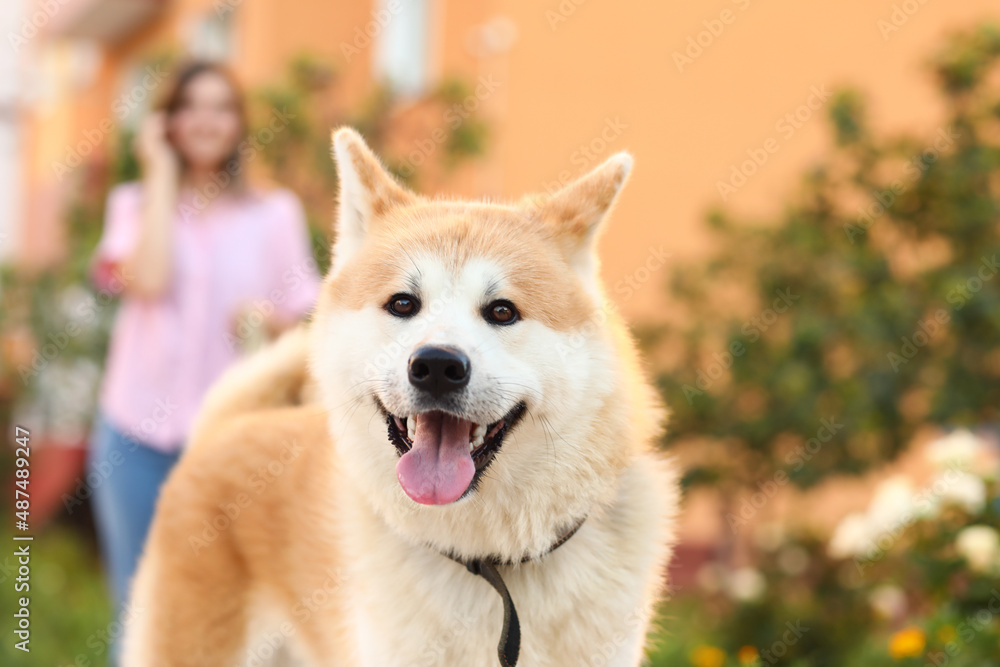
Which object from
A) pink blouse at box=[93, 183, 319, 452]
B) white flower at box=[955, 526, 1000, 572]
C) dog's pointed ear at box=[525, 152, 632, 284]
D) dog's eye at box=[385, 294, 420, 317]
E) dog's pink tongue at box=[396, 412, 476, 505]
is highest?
→ dog's pointed ear at box=[525, 152, 632, 284]

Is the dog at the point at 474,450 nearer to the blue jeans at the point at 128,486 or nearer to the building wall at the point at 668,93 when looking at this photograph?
the blue jeans at the point at 128,486

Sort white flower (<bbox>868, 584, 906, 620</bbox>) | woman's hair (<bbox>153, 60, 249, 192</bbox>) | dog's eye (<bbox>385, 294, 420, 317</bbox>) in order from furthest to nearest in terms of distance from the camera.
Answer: white flower (<bbox>868, 584, 906, 620</bbox>) < woman's hair (<bbox>153, 60, 249, 192</bbox>) < dog's eye (<bbox>385, 294, 420, 317</bbox>)

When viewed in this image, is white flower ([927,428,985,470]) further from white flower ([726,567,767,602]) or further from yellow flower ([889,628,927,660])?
white flower ([726,567,767,602])

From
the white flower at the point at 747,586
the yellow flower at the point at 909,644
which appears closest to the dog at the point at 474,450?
the yellow flower at the point at 909,644

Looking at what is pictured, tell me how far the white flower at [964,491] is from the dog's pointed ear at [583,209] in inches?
90.7

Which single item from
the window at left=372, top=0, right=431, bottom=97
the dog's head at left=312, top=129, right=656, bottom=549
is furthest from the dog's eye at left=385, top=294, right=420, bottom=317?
the window at left=372, top=0, right=431, bottom=97

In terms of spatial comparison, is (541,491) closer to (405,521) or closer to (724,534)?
(405,521)

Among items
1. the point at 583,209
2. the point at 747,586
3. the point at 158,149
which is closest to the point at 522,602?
the point at 583,209

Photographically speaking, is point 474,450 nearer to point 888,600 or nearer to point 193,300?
point 193,300

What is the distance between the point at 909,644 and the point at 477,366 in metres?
2.28

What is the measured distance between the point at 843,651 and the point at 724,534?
68.9 inches

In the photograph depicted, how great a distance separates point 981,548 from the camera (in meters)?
Result: 3.69

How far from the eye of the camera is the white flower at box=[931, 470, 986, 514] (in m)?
3.95

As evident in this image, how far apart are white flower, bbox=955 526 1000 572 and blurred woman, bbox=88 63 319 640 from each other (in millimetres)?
2593
